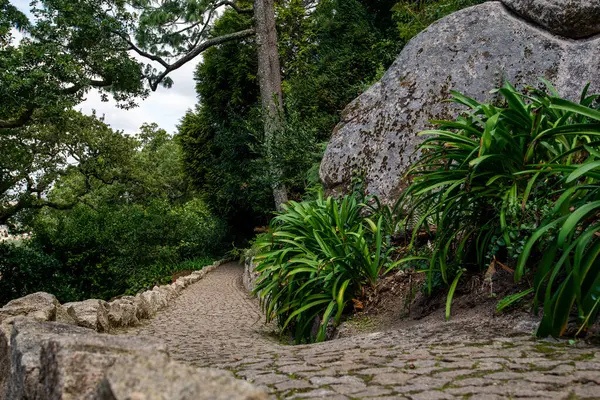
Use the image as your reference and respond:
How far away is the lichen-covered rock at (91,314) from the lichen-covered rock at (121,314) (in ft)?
0.44

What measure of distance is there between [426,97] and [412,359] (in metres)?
3.95

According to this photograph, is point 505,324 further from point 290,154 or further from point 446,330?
point 290,154

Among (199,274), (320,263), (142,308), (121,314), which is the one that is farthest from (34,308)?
(199,274)

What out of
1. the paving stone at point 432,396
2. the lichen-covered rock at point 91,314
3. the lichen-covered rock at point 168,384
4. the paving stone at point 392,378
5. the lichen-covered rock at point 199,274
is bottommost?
the lichen-covered rock at point 199,274

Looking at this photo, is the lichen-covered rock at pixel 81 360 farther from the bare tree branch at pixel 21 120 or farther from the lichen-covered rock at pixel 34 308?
the bare tree branch at pixel 21 120

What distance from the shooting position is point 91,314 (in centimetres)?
548

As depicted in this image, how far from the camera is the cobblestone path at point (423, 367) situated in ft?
6.75

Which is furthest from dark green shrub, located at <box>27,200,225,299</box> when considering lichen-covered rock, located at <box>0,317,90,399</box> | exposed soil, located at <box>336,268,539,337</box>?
lichen-covered rock, located at <box>0,317,90,399</box>

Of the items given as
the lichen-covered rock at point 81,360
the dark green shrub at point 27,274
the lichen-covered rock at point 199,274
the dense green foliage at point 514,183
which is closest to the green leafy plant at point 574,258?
the dense green foliage at point 514,183

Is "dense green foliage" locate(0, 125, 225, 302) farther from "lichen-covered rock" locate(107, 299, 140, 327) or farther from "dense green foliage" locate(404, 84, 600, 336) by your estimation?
"dense green foliage" locate(404, 84, 600, 336)

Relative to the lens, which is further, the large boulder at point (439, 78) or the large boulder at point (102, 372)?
the large boulder at point (439, 78)

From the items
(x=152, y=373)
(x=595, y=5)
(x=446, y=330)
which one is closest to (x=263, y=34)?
(x=595, y=5)

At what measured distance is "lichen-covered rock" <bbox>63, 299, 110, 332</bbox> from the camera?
5285 mm

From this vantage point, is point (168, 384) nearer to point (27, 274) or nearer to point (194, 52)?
point (194, 52)
